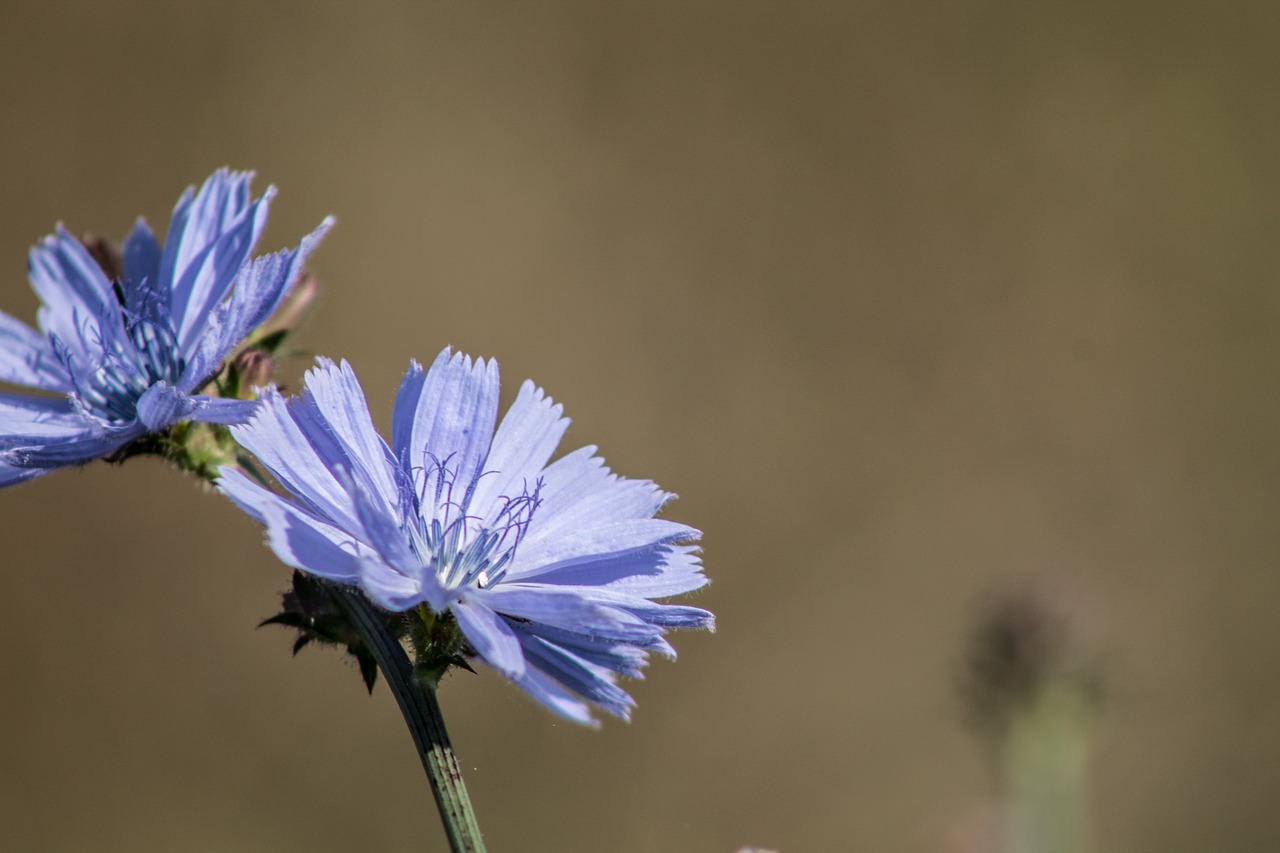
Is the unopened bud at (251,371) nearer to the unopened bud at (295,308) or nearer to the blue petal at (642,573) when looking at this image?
the unopened bud at (295,308)

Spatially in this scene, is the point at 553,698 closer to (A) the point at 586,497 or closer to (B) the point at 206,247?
(A) the point at 586,497

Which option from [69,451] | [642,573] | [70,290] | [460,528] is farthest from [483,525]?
[70,290]

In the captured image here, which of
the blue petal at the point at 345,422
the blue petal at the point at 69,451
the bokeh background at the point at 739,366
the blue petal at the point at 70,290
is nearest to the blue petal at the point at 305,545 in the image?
the blue petal at the point at 345,422

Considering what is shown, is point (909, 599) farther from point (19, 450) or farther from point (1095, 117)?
point (19, 450)

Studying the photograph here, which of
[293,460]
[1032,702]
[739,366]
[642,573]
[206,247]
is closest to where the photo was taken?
[293,460]

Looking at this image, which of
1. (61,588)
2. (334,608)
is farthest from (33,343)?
(61,588)

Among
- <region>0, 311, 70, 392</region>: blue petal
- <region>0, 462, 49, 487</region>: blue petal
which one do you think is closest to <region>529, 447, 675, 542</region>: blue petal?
<region>0, 462, 49, 487</region>: blue petal

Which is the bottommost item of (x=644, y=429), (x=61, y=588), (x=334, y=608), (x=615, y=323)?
(x=334, y=608)
